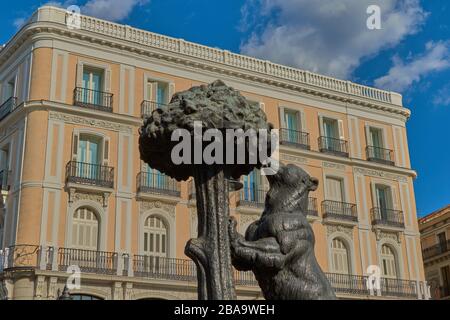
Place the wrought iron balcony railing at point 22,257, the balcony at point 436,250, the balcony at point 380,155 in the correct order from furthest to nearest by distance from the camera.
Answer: the balcony at point 436,250 < the balcony at point 380,155 < the wrought iron balcony railing at point 22,257

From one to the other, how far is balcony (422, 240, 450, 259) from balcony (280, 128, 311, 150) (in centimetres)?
1451

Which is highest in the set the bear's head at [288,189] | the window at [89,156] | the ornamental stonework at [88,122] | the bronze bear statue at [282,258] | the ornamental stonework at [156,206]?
the ornamental stonework at [88,122]

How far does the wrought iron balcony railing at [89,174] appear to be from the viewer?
71.4 ft

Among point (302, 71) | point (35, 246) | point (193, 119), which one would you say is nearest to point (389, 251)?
point (302, 71)

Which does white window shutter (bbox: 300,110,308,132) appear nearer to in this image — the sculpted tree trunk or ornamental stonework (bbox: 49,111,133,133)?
ornamental stonework (bbox: 49,111,133,133)

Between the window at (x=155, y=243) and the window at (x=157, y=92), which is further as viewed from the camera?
the window at (x=157, y=92)

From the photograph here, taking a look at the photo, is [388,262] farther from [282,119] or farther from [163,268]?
[163,268]

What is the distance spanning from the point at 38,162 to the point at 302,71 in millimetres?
12129

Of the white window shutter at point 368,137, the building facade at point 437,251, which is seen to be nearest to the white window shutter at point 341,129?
the white window shutter at point 368,137

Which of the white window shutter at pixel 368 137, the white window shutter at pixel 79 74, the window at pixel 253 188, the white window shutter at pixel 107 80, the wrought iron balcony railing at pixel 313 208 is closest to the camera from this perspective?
the white window shutter at pixel 79 74

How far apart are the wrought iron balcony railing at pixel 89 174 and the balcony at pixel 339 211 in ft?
29.4

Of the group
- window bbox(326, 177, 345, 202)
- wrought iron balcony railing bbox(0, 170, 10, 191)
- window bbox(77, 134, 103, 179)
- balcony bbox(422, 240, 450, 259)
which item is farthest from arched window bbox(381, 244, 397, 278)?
wrought iron balcony railing bbox(0, 170, 10, 191)

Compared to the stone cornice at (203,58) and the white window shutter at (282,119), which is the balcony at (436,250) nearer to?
the stone cornice at (203,58)

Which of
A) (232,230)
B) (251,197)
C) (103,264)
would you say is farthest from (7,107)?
(232,230)
